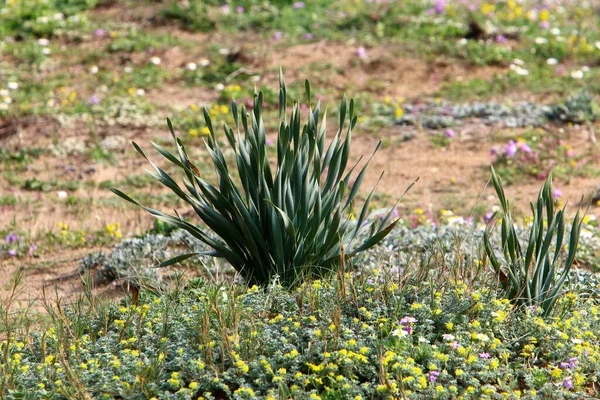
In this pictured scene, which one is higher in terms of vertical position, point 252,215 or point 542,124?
point 252,215

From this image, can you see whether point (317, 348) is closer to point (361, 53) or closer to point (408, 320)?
point (408, 320)

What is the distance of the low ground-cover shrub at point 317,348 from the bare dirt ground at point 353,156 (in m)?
1.36

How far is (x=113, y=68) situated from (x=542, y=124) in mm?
4671

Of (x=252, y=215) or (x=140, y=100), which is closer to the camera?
(x=252, y=215)

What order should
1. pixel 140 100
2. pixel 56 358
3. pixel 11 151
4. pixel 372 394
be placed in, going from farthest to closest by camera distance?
pixel 140 100 → pixel 11 151 → pixel 56 358 → pixel 372 394

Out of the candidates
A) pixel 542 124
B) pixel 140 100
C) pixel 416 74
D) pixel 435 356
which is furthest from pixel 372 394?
pixel 416 74

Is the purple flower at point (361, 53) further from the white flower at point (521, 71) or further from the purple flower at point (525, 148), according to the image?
the purple flower at point (525, 148)

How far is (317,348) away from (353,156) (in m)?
4.23

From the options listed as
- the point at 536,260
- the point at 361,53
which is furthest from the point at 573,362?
the point at 361,53

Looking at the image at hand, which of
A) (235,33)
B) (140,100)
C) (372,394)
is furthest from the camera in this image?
(235,33)

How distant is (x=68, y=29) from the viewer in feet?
34.1

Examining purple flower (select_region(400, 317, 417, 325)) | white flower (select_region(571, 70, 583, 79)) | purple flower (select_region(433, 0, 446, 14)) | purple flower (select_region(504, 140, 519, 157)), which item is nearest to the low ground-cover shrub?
purple flower (select_region(400, 317, 417, 325))

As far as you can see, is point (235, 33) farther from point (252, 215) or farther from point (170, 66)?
point (252, 215)

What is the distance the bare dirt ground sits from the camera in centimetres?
639
